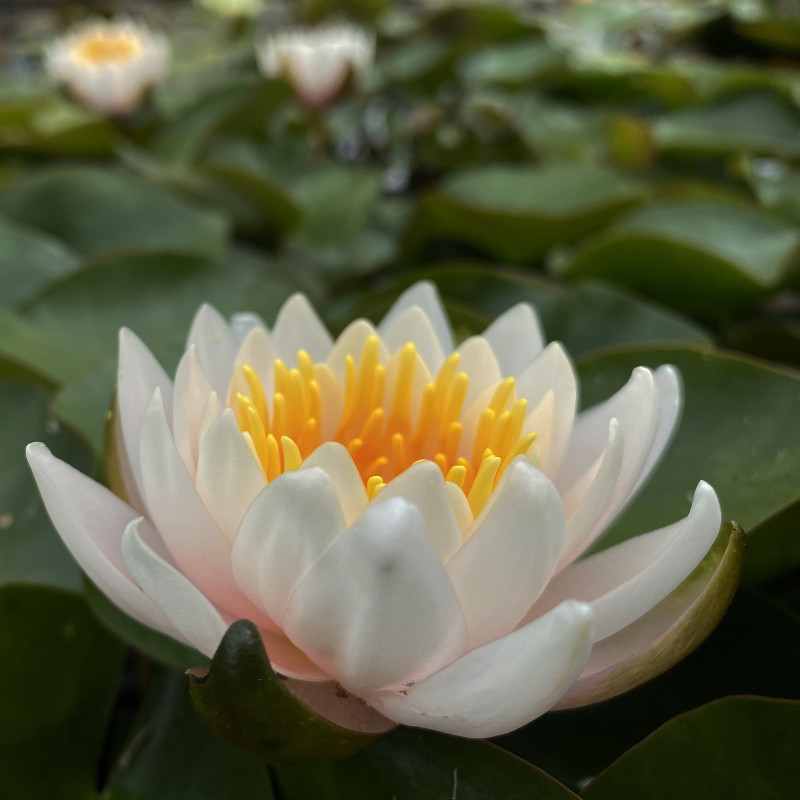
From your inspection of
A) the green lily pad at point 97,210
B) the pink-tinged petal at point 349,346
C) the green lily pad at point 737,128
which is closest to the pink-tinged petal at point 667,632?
the pink-tinged petal at point 349,346

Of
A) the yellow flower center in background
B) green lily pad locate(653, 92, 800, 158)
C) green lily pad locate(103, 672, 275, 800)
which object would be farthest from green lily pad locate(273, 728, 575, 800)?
the yellow flower center in background

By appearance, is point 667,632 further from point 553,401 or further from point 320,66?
point 320,66

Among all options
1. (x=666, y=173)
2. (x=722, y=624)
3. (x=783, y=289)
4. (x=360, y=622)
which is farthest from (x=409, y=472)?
(x=666, y=173)

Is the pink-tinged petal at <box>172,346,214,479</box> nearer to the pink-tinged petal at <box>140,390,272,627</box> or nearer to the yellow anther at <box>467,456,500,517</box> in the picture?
the pink-tinged petal at <box>140,390,272,627</box>

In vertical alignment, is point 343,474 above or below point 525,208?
above

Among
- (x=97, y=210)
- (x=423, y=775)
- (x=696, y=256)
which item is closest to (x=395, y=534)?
(x=423, y=775)

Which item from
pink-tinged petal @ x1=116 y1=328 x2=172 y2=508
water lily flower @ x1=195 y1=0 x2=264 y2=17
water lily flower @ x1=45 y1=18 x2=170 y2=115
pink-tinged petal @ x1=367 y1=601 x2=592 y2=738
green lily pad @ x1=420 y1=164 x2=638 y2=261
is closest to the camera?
pink-tinged petal @ x1=367 y1=601 x2=592 y2=738
